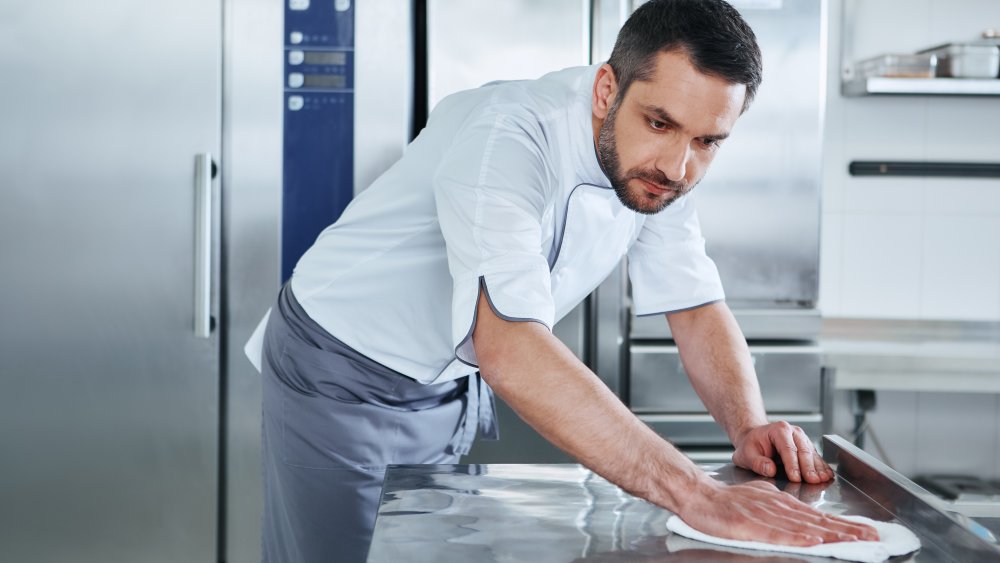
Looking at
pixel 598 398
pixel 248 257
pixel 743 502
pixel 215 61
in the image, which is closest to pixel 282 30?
pixel 215 61

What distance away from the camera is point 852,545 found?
2.97 feet

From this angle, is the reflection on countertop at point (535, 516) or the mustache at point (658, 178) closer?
the reflection on countertop at point (535, 516)

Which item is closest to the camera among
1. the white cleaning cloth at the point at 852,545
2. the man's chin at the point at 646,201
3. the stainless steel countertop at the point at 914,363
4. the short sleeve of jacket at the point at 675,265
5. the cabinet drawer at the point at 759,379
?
the white cleaning cloth at the point at 852,545

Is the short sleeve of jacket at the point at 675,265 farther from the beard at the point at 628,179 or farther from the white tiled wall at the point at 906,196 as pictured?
the white tiled wall at the point at 906,196

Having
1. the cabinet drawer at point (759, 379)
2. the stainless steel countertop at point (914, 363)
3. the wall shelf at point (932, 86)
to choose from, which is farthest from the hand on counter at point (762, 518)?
the wall shelf at point (932, 86)

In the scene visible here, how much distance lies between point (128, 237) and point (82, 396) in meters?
0.35

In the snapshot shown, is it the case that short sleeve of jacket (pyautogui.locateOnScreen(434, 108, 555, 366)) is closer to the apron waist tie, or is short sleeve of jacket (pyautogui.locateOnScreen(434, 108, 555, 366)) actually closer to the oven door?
the apron waist tie

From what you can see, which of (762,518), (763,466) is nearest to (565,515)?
(762,518)

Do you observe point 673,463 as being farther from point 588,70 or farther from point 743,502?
point 588,70

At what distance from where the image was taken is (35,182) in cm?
201

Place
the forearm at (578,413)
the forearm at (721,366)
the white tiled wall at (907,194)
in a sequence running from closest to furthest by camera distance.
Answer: the forearm at (578,413) < the forearm at (721,366) < the white tiled wall at (907,194)

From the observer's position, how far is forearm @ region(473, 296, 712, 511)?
1.01 m

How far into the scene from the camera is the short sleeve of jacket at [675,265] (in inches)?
58.9

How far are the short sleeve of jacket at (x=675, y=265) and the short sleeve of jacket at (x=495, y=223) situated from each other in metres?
0.36
